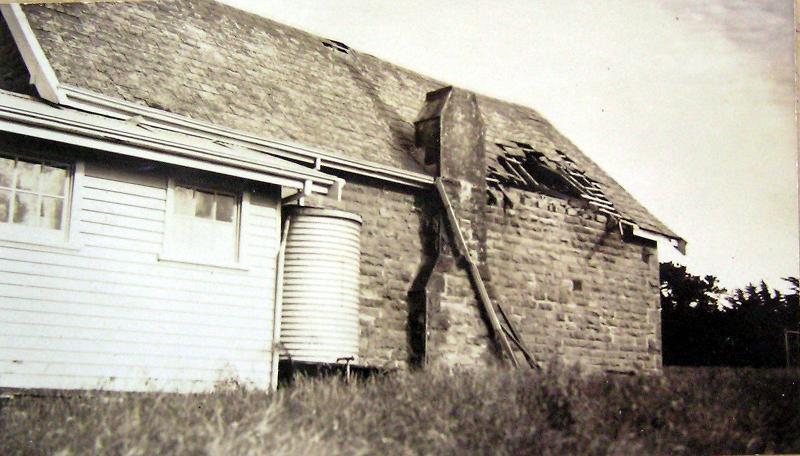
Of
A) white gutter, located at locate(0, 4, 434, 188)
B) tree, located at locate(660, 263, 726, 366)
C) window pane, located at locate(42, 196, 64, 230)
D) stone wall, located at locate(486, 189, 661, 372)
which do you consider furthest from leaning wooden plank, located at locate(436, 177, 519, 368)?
tree, located at locate(660, 263, 726, 366)

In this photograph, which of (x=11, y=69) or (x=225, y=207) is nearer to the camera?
(x=225, y=207)

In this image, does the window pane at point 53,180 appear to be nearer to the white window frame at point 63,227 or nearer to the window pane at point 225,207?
the white window frame at point 63,227

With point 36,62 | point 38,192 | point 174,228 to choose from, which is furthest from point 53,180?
point 36,62

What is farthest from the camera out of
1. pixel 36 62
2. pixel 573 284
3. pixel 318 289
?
pixel 573 284

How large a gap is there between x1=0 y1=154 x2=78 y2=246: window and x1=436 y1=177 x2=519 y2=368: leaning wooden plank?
20.6 ft

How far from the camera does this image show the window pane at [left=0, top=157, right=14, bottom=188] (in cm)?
807

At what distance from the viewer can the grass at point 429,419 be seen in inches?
248

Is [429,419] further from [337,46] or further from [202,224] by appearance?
[337,46]

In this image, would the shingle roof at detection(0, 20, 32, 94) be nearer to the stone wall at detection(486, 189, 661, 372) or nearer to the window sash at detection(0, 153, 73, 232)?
the window sash at detection(0, 153, 73, 232)

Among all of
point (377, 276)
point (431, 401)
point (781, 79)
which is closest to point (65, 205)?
point (431, 401)

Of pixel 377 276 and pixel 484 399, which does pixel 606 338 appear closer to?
pixel 377 276

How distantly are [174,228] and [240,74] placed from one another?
453cm

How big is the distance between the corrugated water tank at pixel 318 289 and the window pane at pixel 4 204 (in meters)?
3.90

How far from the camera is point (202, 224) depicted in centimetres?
952
